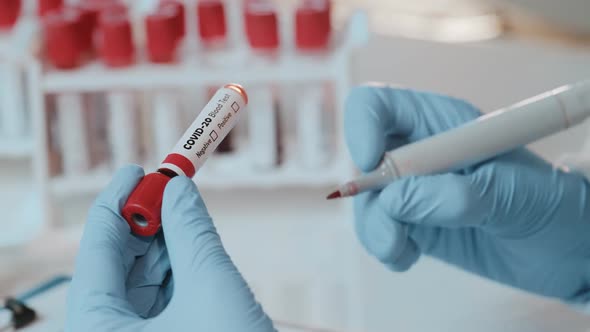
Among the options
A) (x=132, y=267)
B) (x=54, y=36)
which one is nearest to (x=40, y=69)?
(x=54, y=36)

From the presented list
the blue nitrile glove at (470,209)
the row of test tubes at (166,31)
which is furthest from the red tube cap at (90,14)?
the blue nitrile glove at (470,209)

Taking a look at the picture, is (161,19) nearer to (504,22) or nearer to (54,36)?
(54,36)

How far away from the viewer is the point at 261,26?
105 cm

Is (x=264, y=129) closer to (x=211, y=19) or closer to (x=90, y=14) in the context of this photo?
(x=211, y=19)

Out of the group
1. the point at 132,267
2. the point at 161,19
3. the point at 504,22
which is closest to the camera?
the point at 132,267

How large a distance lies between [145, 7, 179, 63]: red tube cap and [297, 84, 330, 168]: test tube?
0.68 ft

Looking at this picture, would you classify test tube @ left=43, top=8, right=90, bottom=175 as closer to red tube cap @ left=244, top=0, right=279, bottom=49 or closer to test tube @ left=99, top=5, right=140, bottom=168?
test tube @ left=99, top=5, right=140, bottom=168

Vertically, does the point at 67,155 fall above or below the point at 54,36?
below

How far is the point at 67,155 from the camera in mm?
1113

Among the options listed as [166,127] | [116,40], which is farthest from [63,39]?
[166,127]

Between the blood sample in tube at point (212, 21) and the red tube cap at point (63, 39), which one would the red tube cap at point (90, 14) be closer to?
the red tube cap at point (63, 39)

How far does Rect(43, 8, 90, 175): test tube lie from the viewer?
41.9 inches

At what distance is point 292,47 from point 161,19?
206 millimetres

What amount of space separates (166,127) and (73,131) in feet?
0.47
